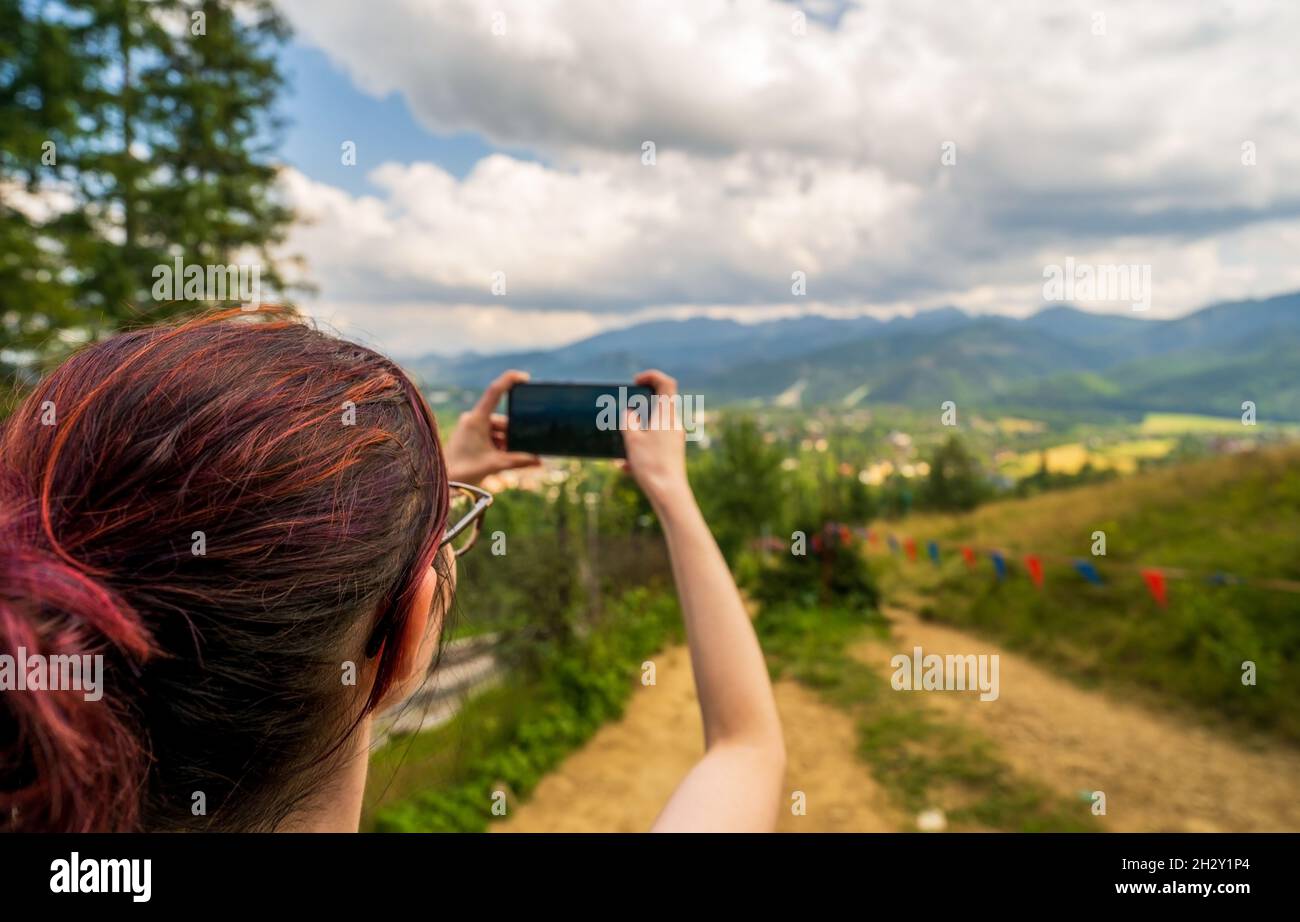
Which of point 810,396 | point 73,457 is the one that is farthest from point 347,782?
point 810,396

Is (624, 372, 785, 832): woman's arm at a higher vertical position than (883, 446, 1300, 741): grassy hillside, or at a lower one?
higher

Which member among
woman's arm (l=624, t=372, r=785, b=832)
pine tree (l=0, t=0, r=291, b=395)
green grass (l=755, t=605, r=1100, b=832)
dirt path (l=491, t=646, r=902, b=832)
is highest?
pine tree (l=0, t=0, r=291, b=395)

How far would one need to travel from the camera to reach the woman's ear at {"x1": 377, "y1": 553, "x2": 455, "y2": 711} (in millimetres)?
848

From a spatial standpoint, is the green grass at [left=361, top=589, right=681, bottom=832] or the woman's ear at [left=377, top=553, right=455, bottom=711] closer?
the woman's ear at [left=377, top=553, right=455, bottom=711]

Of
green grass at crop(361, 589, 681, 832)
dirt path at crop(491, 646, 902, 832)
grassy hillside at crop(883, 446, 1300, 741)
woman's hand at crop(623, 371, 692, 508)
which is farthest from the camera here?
grassy hillside at crop(883, 446, 1300, 741)

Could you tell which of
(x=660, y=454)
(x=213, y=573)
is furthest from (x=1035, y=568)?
(x=213, y=573)

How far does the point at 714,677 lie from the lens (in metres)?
1.21

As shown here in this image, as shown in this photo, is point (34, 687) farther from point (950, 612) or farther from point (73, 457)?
point (950, 612)

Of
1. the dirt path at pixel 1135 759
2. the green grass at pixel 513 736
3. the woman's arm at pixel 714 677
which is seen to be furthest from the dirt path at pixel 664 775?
the woman's arm at pixel 714 677

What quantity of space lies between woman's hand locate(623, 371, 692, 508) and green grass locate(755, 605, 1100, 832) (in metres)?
5.10

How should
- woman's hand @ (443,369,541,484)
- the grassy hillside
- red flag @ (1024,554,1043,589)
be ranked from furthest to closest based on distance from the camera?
red flag @ (1024,554,1043,589) → the grassy hillside → woman's hand @ (443,369,541,484)

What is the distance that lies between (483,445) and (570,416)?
285mm

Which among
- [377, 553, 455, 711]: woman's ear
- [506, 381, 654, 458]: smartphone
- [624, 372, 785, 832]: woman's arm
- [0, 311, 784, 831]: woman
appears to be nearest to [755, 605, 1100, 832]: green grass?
[624, 372, 785, 832]: woman's arm

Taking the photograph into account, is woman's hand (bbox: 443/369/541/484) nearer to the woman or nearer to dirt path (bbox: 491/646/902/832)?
the woman
